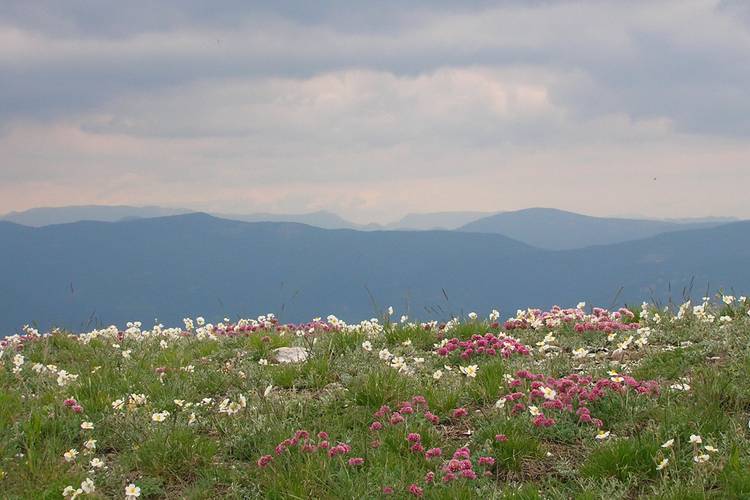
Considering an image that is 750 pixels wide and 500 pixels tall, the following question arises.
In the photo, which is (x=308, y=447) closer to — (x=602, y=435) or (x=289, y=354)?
(x=602, y=435)

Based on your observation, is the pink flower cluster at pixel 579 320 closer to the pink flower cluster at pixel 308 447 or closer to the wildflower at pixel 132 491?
the pink flower cluster at pixel 308 447

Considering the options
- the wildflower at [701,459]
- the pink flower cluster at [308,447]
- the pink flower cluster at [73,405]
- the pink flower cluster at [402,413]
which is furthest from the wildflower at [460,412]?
the pink flower cluster at [73,405]

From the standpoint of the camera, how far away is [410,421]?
7.03 meters

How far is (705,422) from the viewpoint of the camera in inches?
249

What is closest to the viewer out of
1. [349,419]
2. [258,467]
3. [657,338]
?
[258,467]

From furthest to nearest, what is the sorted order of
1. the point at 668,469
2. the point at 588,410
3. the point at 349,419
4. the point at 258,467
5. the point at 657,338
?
1. the point at 657,338
2. the point at 349,419
3. the point at 588,410
4. the point at 258,467
5. the point at 668,469

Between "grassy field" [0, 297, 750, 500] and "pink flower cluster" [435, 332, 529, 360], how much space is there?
0.12ft

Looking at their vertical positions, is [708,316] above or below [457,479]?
above

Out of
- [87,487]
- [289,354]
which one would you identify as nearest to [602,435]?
[87,487]

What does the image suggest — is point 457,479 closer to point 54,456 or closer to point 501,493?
point 501,493

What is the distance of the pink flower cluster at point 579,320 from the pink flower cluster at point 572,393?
9.64 ft

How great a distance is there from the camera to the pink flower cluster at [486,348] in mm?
9250

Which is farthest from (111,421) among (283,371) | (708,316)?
(708,316)

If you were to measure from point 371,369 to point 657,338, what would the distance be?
451cm
